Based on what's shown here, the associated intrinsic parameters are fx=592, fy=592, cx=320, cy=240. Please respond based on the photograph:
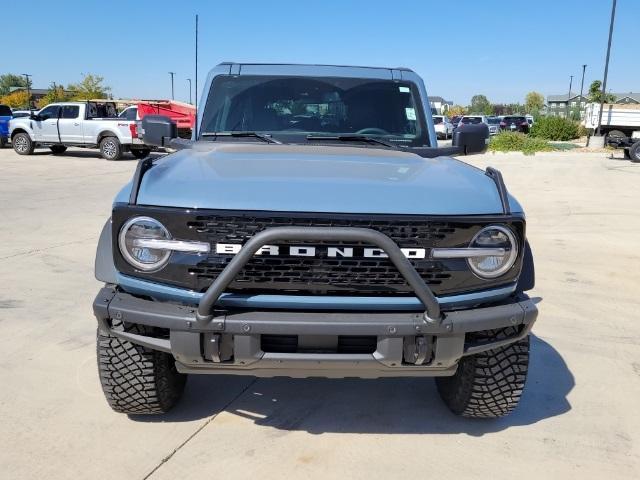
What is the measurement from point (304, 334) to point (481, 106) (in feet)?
346

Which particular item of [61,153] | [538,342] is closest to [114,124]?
[61,153]

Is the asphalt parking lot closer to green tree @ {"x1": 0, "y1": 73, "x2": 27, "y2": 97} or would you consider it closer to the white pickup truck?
the white pickup truck

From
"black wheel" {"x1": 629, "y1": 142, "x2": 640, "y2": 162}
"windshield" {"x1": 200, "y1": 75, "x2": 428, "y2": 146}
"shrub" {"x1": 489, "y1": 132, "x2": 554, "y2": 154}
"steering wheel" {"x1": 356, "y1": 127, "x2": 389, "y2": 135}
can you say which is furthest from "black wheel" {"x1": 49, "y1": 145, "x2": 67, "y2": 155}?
"black wheel" {"x1": 629, "y1": 142, "x2": 640, "y2": 162}

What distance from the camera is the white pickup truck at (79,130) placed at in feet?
62.0

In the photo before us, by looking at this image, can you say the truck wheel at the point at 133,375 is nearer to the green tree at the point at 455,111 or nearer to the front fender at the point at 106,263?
the front fender at the point at 106,263

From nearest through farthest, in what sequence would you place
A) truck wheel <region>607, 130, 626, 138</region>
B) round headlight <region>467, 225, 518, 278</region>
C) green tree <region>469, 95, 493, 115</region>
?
round headlight <region>467, 225, 518, 278</region> → truck wheel <region>607, 130, 626, 138</region> → green tree <region>469, 95, 493, 115</region>

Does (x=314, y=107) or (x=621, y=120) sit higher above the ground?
(x=314, y=107)

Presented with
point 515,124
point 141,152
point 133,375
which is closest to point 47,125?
point 141,152

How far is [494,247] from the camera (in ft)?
8.57

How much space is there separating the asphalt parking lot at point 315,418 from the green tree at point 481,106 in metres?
88.6

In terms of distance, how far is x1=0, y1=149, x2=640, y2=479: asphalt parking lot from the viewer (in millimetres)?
2822

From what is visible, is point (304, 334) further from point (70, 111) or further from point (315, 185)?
point (70, 111)

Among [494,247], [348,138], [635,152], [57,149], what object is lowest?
[57,149]

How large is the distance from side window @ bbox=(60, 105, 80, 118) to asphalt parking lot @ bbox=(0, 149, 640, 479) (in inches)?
593
